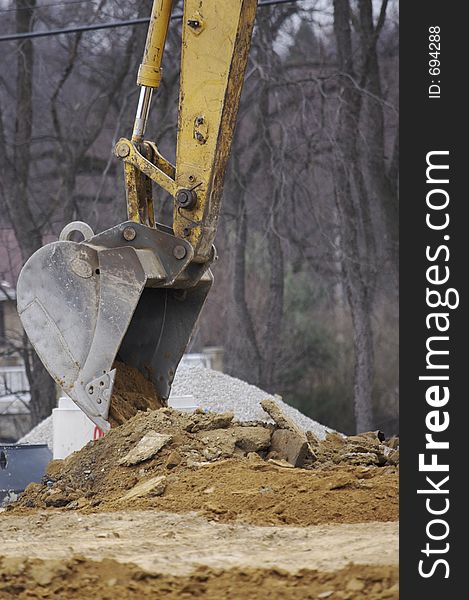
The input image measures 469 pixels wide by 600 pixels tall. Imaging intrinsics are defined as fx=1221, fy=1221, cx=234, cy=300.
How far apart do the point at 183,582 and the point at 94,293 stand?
3.29m

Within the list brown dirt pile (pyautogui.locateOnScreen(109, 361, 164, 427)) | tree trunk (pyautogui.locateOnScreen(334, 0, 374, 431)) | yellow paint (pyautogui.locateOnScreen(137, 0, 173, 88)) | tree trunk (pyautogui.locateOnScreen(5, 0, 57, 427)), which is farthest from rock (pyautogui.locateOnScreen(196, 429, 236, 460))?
tree trunk (pyautogui.locateOnScreen(5, 0, 57, 427))

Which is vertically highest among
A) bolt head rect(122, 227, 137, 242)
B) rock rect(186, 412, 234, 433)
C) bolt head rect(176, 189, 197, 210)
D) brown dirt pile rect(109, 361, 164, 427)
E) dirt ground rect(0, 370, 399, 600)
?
bolt head rect(176, 189, 197, 210)

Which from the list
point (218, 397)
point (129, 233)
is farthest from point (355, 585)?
point (218, 397)

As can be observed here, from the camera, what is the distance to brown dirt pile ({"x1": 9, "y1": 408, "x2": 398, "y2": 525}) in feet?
21.2

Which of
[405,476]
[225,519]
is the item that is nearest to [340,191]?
[225,519]

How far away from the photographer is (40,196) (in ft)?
70.5

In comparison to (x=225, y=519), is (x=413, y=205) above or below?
above

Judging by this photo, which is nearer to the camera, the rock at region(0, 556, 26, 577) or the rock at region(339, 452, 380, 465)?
the rock at region(0, 556, 26, 577)

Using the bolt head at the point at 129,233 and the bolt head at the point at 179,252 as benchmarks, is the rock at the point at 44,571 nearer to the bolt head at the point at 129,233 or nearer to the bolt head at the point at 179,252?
the bolt head at the point at 179,252

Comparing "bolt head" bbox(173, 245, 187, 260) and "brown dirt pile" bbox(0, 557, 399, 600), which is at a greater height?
"bolt head" bbox(173, 245, 187, 260)

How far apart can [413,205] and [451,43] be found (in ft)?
2.41

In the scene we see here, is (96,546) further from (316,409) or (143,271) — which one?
(316,409)

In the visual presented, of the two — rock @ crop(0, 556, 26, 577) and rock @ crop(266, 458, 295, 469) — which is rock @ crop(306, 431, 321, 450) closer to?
rock @ crop(266, 458, 295, 469)

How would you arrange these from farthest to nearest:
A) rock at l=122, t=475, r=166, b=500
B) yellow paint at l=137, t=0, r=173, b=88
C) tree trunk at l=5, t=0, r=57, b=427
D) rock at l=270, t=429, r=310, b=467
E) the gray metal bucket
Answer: tree trunk at l=5, t=0, r=57, b=427 < the gray metal bucket < yellow paint at l=137, t=0, r=173, b=88 < rock at l=270, t=429, r=310, b=467 < rock at l=122, t=475, r=166, b=500
